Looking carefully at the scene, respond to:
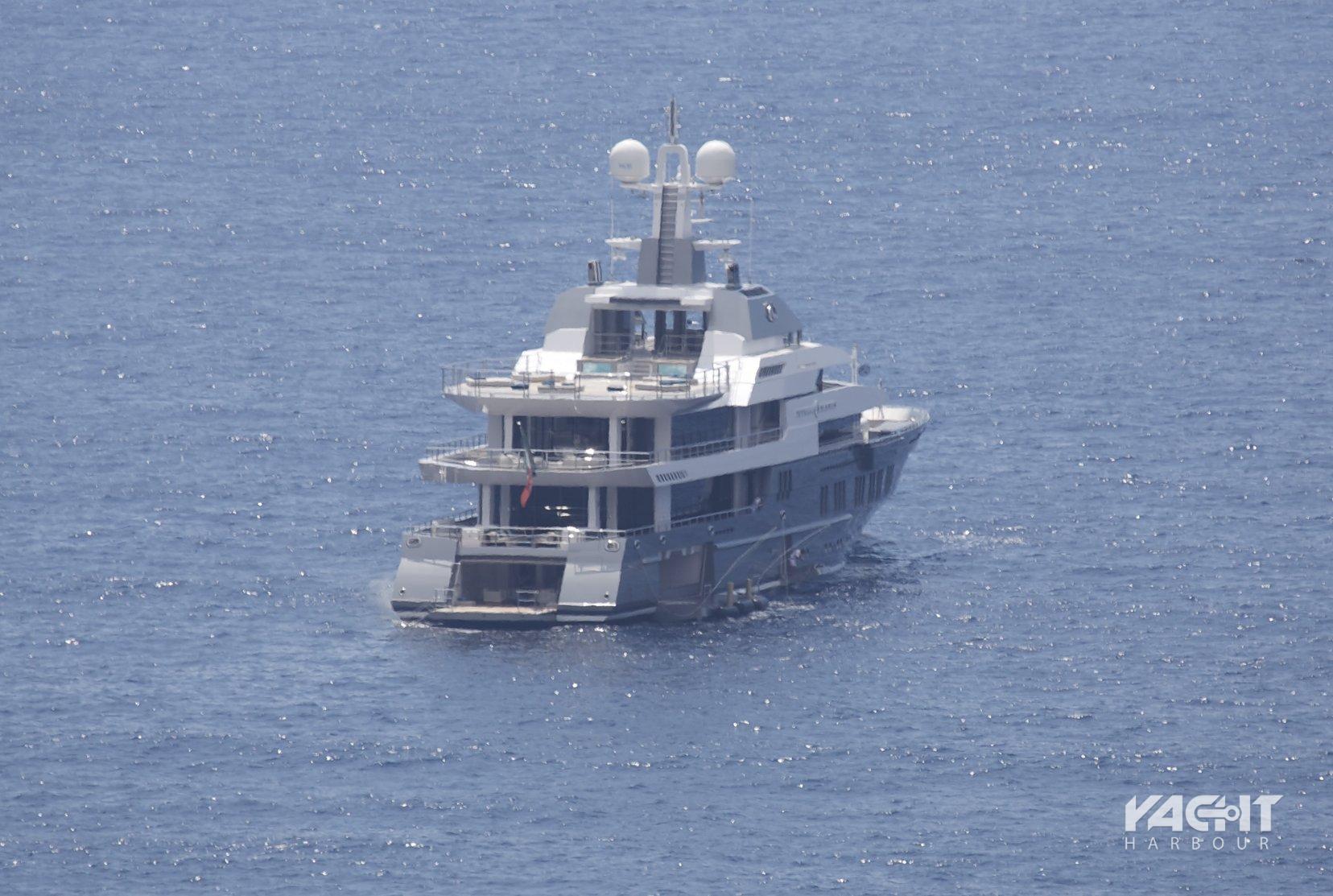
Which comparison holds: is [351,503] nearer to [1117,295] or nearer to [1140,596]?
[1140,596]

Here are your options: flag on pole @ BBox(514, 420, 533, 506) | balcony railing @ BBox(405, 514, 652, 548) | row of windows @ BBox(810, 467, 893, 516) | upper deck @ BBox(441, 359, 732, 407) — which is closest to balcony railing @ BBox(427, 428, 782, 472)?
flag on pole @ BBox(514, 420, 533, 506)

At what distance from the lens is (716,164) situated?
140000mm

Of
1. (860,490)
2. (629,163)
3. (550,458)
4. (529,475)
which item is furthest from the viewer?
(860,490)

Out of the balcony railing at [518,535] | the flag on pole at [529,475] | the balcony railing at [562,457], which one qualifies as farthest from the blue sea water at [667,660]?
the balcony railing at [562,457]

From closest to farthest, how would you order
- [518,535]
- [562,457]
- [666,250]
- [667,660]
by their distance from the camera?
[667,660]
[518,535]
[562,457]
[666,250]

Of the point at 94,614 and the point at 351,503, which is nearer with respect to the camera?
the point at 94,614

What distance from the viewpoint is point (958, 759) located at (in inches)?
4523

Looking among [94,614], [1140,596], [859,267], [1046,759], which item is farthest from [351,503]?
[859,267]

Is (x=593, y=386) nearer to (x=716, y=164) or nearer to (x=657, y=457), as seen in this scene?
(x=657, y=457)

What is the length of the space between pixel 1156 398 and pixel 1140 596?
117 feet

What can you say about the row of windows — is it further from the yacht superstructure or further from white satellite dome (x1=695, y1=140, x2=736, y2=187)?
white satellite dome (x1=695, y1=140, x2=736, y2=187)

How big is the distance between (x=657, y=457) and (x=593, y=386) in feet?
10.6

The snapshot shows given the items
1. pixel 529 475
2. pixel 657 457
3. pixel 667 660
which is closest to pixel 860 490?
pixel 657 457

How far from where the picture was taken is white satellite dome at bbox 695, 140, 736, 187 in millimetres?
139625
